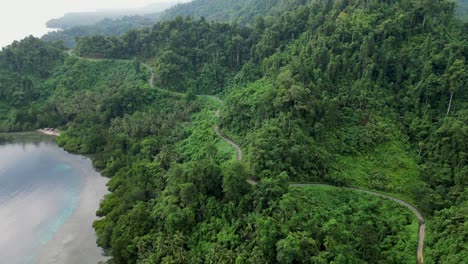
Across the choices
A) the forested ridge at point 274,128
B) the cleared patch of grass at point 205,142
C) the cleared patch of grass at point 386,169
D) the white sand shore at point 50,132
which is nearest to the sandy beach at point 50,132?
the white sand shore at point 50,132

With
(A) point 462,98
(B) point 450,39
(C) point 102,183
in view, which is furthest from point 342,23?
(C) point 102,183

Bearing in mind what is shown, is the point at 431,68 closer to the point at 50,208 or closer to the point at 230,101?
the point at 230,101

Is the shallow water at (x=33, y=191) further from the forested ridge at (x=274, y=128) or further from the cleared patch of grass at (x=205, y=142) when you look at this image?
the cleared patch of grass at (x=205, y=142)

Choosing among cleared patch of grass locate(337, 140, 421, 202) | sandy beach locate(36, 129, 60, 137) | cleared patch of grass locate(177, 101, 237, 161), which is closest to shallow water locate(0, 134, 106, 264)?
sandy beach locate(36, 129, 60, 137)

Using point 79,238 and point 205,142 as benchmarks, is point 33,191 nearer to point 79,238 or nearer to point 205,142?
point 79,238

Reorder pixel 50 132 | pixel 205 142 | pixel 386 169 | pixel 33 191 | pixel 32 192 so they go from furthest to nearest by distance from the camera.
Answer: pixel 50 132, pixel 205 142, pixel 33 191, pixel 32 192, pixel 386 169

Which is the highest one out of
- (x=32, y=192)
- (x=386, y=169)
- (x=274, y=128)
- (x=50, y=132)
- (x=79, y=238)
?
(x=274, y=128)

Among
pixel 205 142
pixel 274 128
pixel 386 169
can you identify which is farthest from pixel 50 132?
pixel 386 169
